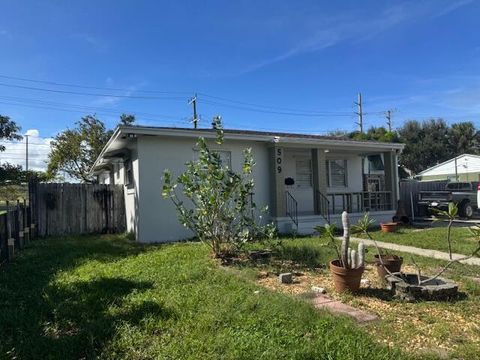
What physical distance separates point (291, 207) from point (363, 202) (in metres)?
3.38

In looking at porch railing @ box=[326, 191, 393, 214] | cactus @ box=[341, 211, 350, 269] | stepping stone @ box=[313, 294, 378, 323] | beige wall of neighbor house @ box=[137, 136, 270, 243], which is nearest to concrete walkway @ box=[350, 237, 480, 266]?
cactus @ box=[341, 211, 350, 269]

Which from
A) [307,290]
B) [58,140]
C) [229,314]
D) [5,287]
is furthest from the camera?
[58,140]

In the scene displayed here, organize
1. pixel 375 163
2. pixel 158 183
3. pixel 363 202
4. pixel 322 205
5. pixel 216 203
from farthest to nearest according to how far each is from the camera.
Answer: pixel 375 163, pixel 363 202, pixel 322 205, pixel 158 183, pixel 216 203

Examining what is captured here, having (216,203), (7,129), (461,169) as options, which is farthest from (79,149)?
(461,169)

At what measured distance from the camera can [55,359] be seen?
393cm

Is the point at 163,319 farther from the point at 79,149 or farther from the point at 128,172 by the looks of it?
the point at 79,149

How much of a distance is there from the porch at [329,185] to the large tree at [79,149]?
17.1 meters

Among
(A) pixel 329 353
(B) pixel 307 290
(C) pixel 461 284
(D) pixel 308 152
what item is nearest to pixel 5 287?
(B) pixel 307 290

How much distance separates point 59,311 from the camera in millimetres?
5281

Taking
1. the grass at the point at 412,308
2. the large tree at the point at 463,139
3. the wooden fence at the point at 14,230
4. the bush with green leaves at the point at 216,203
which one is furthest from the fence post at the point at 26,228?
the large tree at the point at 463,139

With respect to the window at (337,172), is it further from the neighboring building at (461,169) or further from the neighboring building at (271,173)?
the neighboring building at (461,169)

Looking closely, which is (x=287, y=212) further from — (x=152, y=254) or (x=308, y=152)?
(x=152, y=254)

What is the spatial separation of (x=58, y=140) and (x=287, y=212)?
805 inches

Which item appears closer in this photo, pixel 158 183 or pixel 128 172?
pixel 158 183
